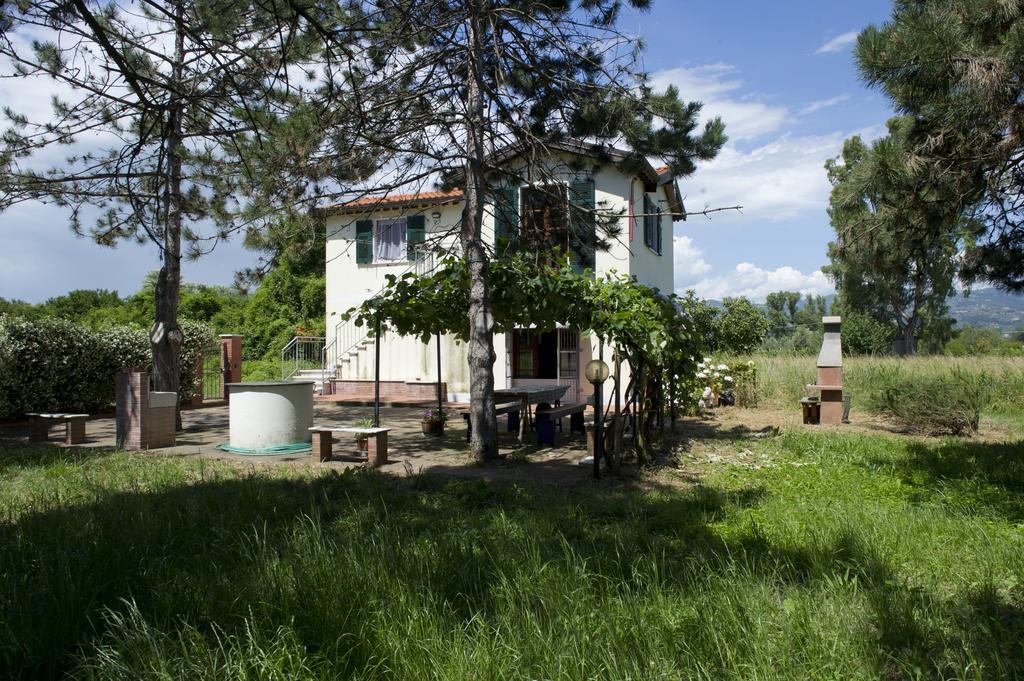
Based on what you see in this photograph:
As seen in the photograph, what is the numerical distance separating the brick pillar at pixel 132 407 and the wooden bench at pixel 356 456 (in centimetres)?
269

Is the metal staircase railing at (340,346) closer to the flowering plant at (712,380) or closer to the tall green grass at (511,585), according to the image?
the flowering plant at (712,380)

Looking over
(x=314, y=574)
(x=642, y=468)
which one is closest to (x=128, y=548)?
(x=314, y=574)

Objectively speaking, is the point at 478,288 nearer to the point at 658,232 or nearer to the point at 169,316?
the point at 169,316

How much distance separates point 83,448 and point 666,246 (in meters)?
16.2

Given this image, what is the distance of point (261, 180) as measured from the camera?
27.0 ft

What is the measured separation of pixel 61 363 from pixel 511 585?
12.1m

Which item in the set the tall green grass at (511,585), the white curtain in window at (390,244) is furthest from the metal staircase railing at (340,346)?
the tall green grass at (511,585)

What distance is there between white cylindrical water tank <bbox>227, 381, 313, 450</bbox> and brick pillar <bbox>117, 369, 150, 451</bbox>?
54.2 inches

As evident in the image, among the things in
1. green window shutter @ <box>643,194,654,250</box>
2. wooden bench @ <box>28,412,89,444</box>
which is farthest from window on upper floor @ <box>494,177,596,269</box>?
green window shutter @ <box>643,194,654,250</box>

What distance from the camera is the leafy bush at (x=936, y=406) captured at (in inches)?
385

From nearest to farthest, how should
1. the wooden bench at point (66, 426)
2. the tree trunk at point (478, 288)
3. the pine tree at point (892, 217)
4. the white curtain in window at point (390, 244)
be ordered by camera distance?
the pine tree at point (892, 217), the tree trunk at point (478, 288), the wooden bench at point (66, 426), the white curtain in window at point (390, 244)

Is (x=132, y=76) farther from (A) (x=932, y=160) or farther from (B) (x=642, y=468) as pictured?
(A) (x=932, y=160)

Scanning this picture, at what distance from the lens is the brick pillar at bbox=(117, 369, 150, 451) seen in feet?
30.3

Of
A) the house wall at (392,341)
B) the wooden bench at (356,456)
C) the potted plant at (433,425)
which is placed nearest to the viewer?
the wooden bench at (356,456)
